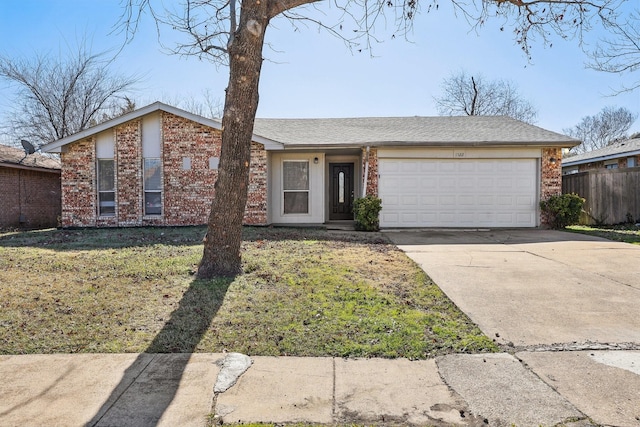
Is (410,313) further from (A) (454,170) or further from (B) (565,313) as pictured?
(A) (454,170)

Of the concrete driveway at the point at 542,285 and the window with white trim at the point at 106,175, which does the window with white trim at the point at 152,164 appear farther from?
the concrete driveway at the point at 542,285

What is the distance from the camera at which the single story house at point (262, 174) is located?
41.8ft

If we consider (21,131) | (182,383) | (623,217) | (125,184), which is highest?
(21,131)

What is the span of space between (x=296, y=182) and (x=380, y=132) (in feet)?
11.2

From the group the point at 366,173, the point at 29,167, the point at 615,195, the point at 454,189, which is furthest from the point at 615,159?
the point at 29,167

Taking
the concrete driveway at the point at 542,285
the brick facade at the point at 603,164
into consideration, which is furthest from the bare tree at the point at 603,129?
the concrete driveway at the point at 542,285

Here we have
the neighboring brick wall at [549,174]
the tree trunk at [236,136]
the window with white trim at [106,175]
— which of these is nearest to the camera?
the tree trunk at [236,136]

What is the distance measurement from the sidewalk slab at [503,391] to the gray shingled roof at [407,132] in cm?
967

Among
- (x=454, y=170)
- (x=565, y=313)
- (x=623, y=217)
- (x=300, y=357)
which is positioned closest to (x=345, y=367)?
(x=300, y=357)

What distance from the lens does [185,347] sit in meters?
3.79

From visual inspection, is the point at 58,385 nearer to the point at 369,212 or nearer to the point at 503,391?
the point at 503,391

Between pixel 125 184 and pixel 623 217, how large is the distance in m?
17.1

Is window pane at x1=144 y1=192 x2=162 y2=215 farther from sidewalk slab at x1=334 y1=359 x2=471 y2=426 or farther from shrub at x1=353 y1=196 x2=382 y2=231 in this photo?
sidewalk slab at x1=334 y1=359 x2=471 y2=426

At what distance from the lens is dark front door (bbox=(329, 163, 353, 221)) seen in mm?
15305
